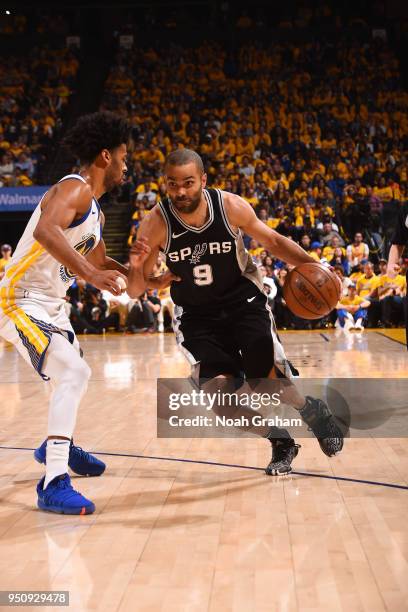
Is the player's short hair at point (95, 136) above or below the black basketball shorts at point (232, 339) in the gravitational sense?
above

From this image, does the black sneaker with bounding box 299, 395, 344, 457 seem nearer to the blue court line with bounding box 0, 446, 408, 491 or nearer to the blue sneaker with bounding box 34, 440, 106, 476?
the blue court line with bounding box 0, 446, 408, 491

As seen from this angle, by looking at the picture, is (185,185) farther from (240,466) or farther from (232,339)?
(240,466)

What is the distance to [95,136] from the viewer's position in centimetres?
392

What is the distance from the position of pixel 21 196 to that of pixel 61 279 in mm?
12543

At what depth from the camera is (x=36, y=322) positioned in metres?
3.80

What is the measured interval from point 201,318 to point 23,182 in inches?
524

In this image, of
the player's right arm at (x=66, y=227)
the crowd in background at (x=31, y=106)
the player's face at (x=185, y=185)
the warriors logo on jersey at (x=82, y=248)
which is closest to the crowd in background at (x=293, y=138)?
the crowd in background at (x=31, y=106)

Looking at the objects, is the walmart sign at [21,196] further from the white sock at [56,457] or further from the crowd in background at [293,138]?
the white sock at [56,457]

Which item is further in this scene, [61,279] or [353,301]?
[353,301]

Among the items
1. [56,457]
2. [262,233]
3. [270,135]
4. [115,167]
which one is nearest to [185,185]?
[115,167]

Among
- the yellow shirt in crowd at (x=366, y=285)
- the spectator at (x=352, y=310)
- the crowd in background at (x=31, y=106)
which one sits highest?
the crowd in background at (x=31, y=106)

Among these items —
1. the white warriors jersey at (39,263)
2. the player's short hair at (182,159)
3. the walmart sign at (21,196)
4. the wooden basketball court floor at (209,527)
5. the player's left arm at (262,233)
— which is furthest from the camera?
the walmart sign at (21,196)

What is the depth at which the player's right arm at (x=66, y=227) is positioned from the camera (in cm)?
352

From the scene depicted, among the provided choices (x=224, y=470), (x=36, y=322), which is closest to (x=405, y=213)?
(x=224, y=470)
